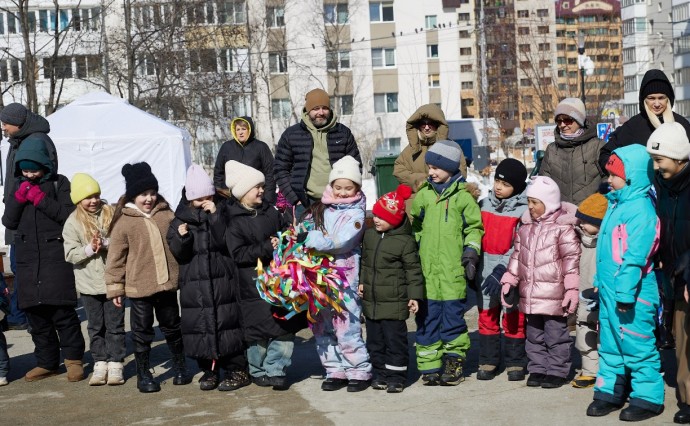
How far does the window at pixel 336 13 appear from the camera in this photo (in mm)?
65812

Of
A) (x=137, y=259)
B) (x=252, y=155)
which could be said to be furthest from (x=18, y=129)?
(x=252, y=155)

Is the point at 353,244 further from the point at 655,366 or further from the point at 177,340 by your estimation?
the point at 655,366

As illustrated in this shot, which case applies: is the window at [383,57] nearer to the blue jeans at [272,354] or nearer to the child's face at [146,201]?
the child's face at [146,201]

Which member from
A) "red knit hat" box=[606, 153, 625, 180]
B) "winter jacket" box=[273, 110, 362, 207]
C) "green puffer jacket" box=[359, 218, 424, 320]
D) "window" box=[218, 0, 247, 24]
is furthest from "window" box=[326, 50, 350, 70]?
"red knit hat" box=[606, 153, 625, 180]

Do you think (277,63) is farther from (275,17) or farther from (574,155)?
(574,155)

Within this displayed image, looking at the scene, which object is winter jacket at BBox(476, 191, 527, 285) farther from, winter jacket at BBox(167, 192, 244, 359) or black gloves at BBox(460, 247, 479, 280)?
winter jacket at BBox(167, 192, 244, 359)

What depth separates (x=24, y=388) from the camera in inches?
365

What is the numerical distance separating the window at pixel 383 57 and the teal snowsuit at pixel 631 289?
2396 inches

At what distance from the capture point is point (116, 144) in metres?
27.5

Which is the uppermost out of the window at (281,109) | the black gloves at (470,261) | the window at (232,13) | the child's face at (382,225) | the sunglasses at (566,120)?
the window at (232,13)

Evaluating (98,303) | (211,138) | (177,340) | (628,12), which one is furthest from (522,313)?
(628,12)

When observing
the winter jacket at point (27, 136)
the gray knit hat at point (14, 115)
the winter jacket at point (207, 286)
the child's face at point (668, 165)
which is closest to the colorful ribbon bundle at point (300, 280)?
the winter jacket at point (207, 286)

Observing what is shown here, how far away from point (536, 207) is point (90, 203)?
3.78 metres

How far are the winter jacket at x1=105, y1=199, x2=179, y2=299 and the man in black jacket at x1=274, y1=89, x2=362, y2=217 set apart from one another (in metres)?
2.14
